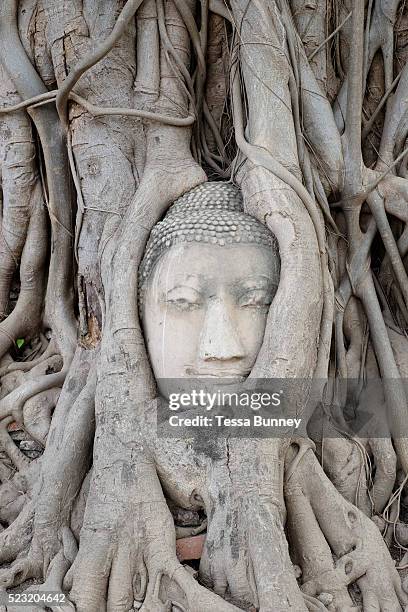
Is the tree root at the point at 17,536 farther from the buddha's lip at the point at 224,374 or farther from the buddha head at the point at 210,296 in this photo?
the buddha's lip at the point at 224,374

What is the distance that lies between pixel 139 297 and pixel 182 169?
56cm

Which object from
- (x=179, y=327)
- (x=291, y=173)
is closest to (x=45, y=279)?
(x=179, y=327)

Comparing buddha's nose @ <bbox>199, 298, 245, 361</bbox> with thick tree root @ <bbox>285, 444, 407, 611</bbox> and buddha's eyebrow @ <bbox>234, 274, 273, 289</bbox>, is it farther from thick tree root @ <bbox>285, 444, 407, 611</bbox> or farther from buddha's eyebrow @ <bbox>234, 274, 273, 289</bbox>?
thick tree root @ <bbox>285, 444, 407, 611</bbox>

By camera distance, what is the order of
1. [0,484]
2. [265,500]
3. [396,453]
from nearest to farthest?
[265,500]
[396,453]
[0,484]

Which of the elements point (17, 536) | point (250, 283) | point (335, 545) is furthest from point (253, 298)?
point (17, 536)

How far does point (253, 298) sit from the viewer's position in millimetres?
2461

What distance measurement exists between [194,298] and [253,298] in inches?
7.8

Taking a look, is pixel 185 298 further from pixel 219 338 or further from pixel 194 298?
pixel 219 338

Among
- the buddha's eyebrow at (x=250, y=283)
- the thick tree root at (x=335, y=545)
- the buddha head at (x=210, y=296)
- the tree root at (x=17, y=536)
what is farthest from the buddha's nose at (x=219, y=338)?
the tree root at (x=17, y=536)

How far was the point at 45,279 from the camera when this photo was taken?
3.33 m

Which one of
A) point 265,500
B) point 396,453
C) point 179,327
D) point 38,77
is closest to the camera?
point 265,500

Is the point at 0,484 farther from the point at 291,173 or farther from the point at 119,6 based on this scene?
the point at 119,6

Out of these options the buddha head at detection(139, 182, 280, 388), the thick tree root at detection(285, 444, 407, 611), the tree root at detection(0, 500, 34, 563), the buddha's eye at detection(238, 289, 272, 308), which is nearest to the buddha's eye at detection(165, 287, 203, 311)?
the buddha head at detection(139, 182, 280, 388)

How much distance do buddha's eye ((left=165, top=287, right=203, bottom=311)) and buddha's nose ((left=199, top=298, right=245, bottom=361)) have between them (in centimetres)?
7
